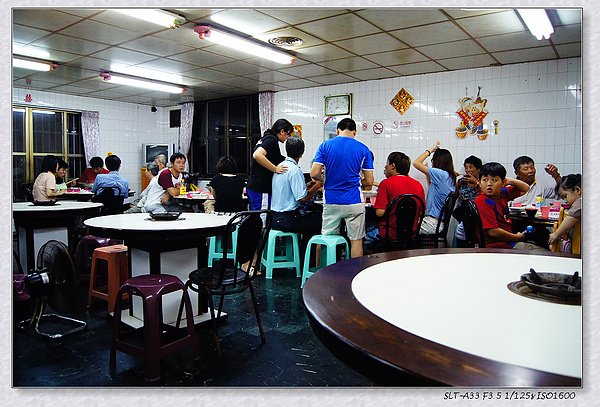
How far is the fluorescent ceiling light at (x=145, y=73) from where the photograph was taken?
18.5 ft

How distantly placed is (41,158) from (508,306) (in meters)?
2.42

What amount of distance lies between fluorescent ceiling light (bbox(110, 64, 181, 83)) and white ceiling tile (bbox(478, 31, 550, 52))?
4.19 m

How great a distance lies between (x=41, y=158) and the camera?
236cm

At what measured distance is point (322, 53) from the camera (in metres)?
4.91

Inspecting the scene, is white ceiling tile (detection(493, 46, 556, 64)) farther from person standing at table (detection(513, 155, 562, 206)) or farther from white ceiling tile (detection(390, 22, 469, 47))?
person standing at table (detection(513, 155, 562, 206))

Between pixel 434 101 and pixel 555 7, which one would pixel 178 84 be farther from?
pixel 555 7

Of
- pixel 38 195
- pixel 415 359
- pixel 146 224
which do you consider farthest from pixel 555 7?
pixel 38 195

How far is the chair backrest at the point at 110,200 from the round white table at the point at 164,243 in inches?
54.5

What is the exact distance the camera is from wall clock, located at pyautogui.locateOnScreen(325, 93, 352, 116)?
6.73 meters

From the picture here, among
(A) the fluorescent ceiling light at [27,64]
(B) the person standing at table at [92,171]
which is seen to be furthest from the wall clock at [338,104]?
(A) the fluorescent ceiling light at [27,64]

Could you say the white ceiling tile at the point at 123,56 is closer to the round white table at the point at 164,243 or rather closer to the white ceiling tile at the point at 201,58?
the white ceiling tile at the point at 201,58

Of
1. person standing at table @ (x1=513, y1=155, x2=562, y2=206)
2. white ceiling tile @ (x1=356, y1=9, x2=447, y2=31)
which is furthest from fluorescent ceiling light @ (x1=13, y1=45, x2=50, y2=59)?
person standing at table @ (x1=513, y1=155, x2=562, y2=206)

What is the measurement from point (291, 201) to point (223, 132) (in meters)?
4.90

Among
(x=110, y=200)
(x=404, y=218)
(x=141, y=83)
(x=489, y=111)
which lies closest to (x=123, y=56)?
(x=141, y=83)
